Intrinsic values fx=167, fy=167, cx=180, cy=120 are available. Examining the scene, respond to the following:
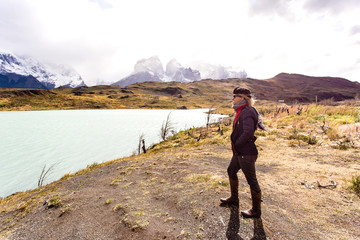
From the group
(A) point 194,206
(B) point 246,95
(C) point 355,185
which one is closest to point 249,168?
(B) point 246,95

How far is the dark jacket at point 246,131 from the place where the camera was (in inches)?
158

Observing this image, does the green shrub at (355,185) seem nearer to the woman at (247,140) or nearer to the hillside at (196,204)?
the hillside at (196,204)

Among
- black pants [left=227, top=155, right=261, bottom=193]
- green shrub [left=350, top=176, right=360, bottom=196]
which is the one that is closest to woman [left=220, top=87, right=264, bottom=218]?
black pants [left=227, top=155, right=261, bottom=193]

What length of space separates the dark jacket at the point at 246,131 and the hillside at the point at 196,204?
191 cm

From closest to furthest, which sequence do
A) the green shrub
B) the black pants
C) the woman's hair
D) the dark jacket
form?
the dark jacket → the black pants → the woman's hair → the green shrub

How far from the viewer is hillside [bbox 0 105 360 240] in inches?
170

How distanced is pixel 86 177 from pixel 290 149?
1346cm

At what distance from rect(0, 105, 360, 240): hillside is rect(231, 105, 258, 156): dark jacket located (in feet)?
6.27

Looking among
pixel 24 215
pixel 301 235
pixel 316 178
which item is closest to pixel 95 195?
pixel 24 215

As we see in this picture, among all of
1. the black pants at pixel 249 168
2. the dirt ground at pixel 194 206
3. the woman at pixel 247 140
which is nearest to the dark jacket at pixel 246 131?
the woman at pixel 247 140

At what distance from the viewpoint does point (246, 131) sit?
3.99 metres

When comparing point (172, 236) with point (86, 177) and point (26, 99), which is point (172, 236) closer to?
point (86, 177)

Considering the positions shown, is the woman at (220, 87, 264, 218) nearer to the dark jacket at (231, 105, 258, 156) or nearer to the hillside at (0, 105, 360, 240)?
the dark jacket at (231, 105, 258, 156)

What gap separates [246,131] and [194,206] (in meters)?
2.97
